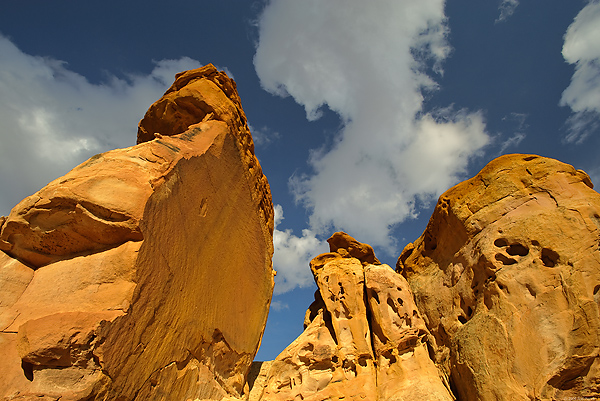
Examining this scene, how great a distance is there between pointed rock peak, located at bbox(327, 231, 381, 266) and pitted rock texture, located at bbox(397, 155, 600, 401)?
168 inches

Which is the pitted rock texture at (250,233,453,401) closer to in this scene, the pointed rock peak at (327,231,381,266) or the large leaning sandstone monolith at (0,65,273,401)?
the large leaning sandstone monolith at (0,65,273,401)

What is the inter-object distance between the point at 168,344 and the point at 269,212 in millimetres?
6073

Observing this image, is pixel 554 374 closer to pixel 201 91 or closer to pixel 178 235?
pixel 178 235

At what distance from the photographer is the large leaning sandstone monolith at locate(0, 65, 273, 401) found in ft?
15.0

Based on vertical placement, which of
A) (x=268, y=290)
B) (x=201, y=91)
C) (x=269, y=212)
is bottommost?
(x=268, y=290)

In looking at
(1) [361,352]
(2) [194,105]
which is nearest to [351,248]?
(1) [361,352]

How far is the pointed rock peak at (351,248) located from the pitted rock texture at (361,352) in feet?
8.78

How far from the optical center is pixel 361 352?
35.9 ft

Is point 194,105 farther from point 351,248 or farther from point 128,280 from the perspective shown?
point 351,248

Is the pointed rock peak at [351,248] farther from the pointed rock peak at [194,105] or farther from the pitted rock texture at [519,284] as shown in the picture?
the pointed rock peak at [194,105]

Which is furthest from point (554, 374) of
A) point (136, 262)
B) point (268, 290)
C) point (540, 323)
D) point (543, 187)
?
point (136, 262)

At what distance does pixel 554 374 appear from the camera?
717 centimetres

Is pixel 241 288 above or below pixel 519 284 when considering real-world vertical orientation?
above

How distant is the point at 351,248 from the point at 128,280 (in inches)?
446
